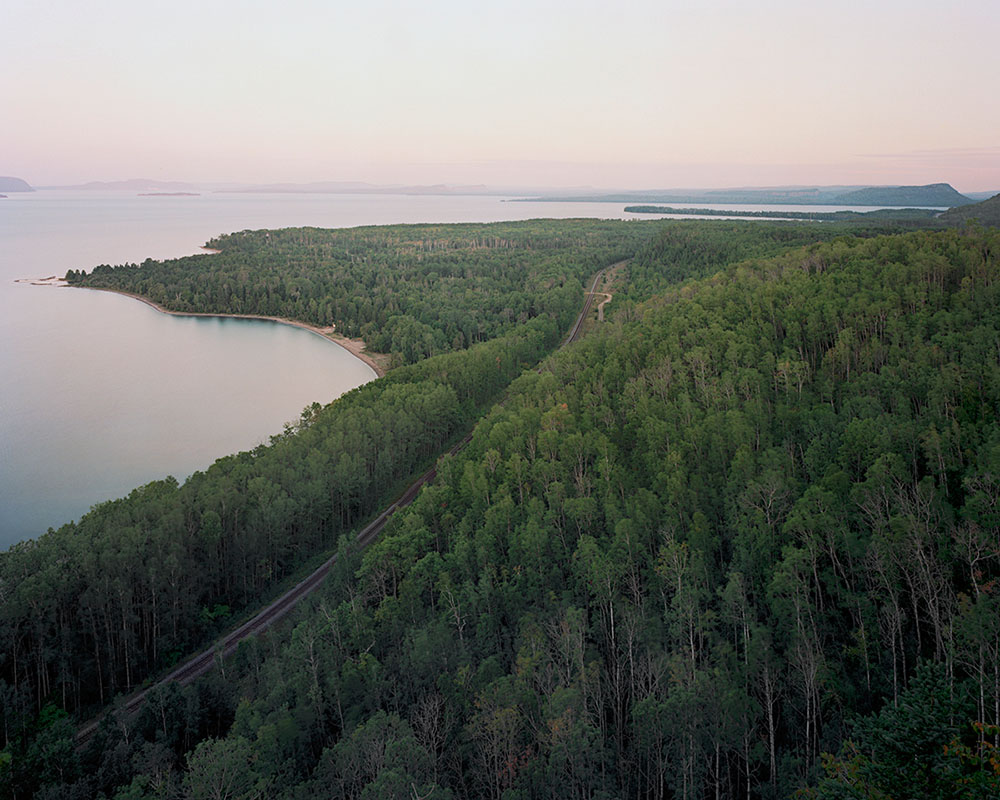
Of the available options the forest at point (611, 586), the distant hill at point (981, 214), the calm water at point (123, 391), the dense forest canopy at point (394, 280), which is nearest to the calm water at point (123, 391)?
the calm water at point (123, 391)

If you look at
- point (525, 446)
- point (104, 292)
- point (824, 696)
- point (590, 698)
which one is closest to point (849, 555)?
point (824, 696)

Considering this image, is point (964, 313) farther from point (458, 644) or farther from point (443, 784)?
point (443, 784)

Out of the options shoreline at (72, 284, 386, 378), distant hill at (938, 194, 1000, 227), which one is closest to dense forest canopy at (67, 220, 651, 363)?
shoreline at (72, 284, 386, 378)

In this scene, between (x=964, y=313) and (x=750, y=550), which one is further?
(x=964, y=313)

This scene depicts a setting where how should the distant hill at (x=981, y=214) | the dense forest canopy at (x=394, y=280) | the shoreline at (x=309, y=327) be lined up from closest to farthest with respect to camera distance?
the shoreline at (x=309, y=327), the dense forest canopy at (x=394, y=280), the distant hill at (x=981, y=214)

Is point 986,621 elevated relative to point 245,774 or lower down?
elevated

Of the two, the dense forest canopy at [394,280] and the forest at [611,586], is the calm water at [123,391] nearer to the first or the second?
the dense forest canopy at [394,280]

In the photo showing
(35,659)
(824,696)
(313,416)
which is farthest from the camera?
(313,416)
